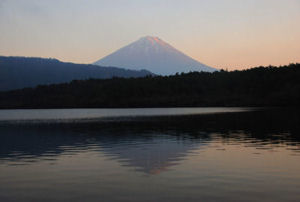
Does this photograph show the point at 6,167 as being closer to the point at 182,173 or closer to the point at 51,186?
the point at 51,186

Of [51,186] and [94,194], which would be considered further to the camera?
[51,186]

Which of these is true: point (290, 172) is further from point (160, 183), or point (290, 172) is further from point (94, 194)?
point (94, 194)

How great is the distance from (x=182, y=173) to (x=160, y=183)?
11.5 ft

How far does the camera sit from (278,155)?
33.1 metres

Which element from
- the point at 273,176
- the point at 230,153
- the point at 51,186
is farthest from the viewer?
the point at 230,153

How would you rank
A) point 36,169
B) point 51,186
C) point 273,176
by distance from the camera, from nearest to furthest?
point 51,186, point 273,176, point 36,169

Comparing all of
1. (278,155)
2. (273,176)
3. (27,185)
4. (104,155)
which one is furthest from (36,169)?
(278,155)

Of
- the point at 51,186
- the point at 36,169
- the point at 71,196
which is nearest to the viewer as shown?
the point at 71,196

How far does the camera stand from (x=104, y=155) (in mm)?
35062

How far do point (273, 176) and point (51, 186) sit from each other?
12.8m

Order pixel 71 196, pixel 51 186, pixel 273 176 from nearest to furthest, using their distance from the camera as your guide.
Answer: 1. pixel 71 196
2. pixel 51 186
3. pixel 273 176

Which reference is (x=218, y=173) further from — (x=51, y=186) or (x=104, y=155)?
(x=104, y=155)

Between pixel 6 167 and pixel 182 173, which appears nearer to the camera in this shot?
pixel 182 173

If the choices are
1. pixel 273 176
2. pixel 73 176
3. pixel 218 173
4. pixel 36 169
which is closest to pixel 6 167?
pixel 36 169
